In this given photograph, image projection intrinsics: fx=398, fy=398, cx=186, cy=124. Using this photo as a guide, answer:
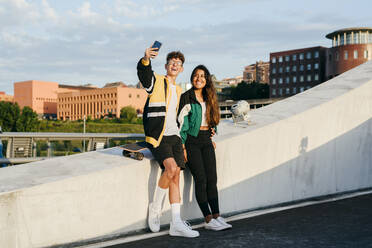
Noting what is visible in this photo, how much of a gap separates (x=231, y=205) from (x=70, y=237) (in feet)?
7.01

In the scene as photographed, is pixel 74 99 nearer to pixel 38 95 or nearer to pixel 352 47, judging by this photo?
pixel 38 95

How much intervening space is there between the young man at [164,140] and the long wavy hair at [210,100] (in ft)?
1.45

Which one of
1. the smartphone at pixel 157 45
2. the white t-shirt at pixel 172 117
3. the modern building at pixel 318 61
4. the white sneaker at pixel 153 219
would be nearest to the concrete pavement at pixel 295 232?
the white sneaker at pixel 153 219

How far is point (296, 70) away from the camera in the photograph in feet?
314

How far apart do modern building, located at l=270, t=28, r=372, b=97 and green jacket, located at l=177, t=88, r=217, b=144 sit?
8033cm

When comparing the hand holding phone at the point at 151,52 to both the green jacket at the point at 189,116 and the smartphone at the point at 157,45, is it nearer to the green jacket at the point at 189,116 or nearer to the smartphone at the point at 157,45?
the smartphone at the point at 157,45

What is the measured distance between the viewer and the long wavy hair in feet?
14.8

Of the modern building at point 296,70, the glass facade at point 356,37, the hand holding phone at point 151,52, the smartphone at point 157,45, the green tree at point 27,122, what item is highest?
the glass facade at point 356,37

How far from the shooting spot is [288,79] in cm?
9750

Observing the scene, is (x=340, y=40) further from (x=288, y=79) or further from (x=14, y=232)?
(x=14, y=232)

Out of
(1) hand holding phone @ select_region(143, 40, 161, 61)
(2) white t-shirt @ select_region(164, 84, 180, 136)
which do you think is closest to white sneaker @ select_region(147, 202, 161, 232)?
(2) white t-shirt @ select_region(164, 84, 180, 136)

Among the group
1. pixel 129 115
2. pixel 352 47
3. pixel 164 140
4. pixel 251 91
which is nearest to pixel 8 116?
pixel 129 115

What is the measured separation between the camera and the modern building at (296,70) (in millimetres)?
90938

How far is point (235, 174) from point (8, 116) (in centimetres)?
8295
